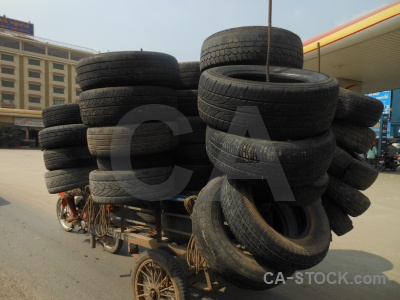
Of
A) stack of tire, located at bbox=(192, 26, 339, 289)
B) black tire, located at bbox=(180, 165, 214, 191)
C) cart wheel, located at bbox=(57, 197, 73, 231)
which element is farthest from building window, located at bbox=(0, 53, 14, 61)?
stack of tire, located at bbox=(192, 26, 339, 289)

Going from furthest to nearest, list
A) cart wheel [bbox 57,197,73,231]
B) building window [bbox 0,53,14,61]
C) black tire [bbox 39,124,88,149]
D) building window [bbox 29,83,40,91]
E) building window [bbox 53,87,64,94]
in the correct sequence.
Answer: building window [bbox 53,87,64,94], building window [bbox 29,83,40,91], building window [bbox 0,53,14,61], cart wheel [bbox 57,197,73,231], black tire [bbox 39,124,88,149]

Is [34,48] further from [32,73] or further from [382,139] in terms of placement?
[382,139]

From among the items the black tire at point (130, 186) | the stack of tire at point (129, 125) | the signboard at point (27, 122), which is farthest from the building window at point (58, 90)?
the black tire at point (130, 186)

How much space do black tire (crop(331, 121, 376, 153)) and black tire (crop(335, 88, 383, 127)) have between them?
2.5 inches

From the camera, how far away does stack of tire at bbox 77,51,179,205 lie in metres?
3.47

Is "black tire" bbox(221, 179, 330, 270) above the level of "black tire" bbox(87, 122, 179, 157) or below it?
below

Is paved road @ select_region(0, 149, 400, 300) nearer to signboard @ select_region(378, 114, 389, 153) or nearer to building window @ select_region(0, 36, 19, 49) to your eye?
signboard @ select_region(378, 114, 389, 153)

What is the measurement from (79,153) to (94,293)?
2050mm

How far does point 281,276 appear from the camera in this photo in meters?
2.57

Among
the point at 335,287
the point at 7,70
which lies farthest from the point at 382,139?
the point at 7,70

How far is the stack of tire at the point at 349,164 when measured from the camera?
10.7 ft

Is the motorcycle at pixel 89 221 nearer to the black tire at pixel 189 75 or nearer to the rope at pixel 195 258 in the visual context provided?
the rope at pixel 195 258

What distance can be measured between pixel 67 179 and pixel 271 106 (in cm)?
358

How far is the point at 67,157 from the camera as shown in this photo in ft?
16.0
